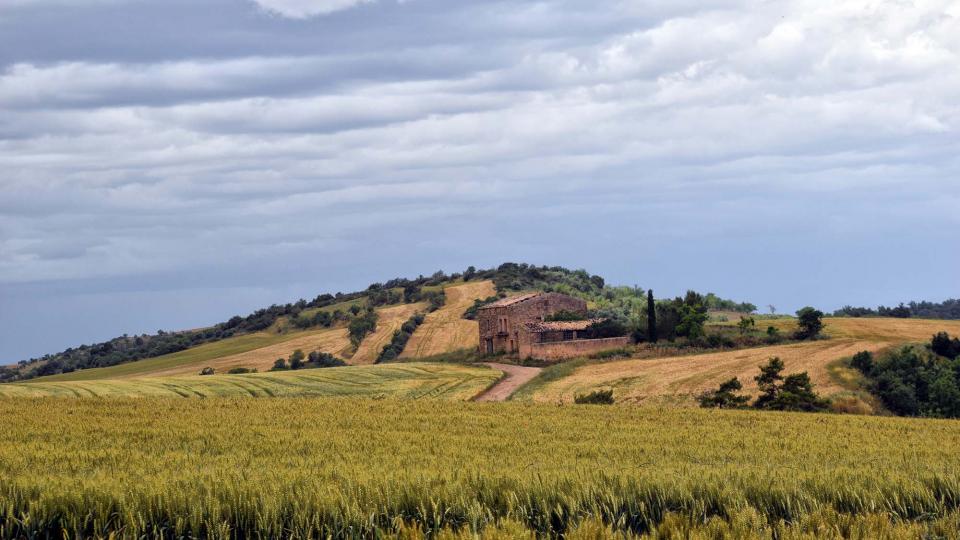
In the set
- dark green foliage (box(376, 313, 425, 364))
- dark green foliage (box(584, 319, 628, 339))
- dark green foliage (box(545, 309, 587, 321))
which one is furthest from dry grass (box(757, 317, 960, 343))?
dark green foliage (box(376, 313, 425, 364))

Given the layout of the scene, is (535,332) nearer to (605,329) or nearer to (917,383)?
(605,329)

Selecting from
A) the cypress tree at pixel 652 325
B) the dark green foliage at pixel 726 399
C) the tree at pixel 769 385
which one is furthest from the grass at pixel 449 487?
the cypress tree at pixel 652 325

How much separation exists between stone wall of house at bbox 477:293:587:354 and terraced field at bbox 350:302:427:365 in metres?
12.0

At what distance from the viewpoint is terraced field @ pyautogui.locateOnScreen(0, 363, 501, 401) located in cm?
5134

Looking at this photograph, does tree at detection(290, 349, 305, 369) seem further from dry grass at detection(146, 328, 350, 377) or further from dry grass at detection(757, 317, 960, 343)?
dry grass at detection(757, 317, 960, 343)

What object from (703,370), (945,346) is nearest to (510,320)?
(703,370)

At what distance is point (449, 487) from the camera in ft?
46.7

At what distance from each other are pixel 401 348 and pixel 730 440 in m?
72.8

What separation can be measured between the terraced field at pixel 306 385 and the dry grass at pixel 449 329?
20.5m

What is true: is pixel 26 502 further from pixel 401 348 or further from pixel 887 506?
pixel 401 348

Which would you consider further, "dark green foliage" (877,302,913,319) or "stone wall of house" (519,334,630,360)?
"dark green foliage" (877,302,913,319)

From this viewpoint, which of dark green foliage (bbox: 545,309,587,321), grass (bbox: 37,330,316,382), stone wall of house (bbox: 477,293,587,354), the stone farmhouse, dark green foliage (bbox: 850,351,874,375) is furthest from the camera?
grass (bbox: 37,330,316,382)

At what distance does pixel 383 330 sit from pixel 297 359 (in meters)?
15.3

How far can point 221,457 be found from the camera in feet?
64.5
